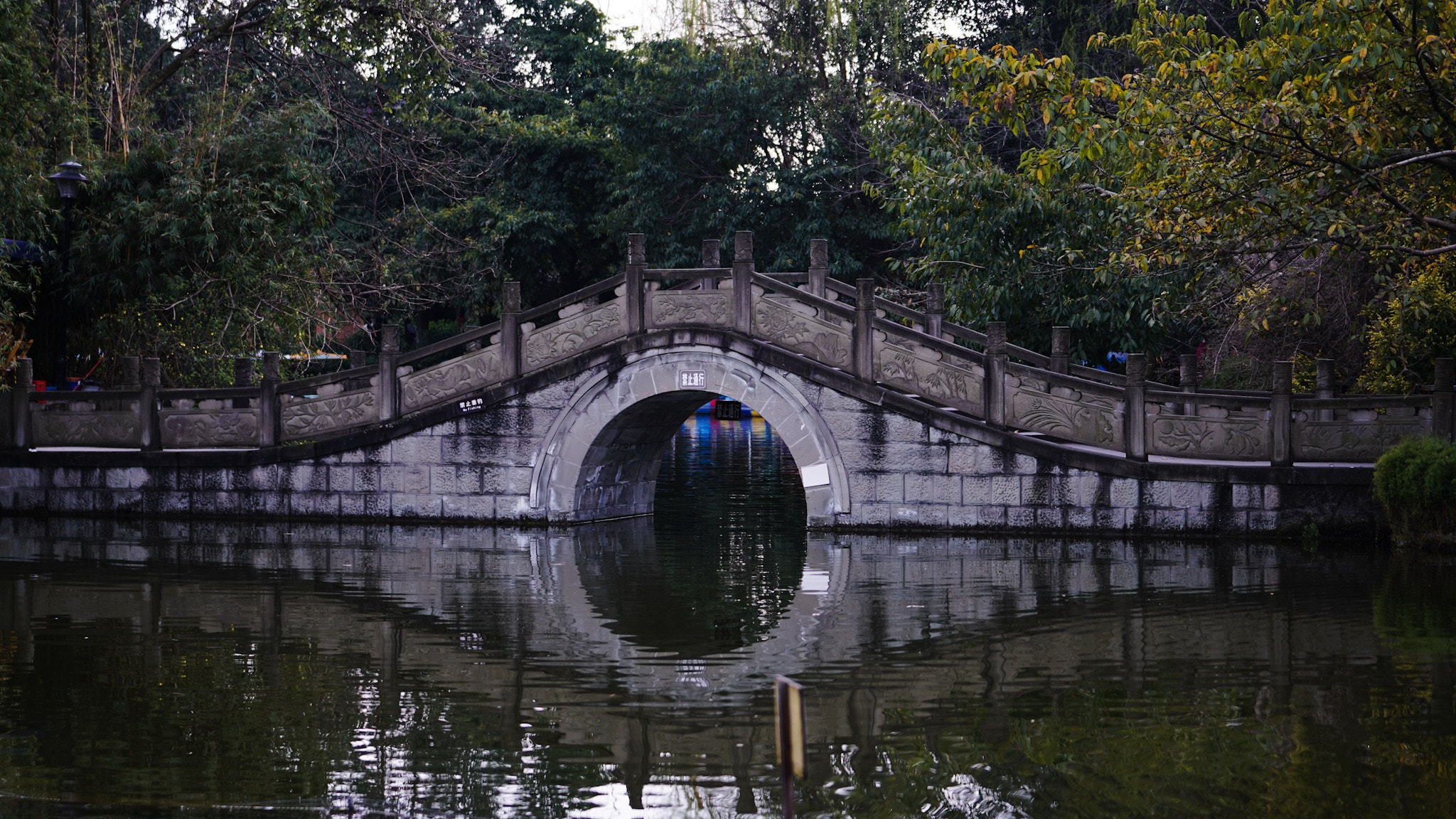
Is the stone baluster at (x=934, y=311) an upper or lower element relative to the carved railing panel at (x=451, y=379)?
upper

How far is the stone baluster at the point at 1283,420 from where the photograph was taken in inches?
557

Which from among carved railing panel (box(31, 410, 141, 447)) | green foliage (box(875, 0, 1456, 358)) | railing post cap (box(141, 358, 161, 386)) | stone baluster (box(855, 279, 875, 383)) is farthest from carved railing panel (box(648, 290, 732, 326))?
carved railing panel (box(31, 410, 141, 447))

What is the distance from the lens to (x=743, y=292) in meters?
16.0

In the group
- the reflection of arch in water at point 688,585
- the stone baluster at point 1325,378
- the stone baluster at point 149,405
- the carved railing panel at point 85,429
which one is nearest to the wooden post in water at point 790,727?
the reflection of arch in water at point 688,585

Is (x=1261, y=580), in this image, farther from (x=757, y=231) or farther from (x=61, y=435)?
(x=757, y=231)

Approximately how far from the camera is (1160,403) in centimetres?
Result: 1531

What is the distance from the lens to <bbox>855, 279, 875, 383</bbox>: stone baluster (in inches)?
612

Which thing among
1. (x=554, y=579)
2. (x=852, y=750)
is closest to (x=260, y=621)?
(x=554, y=579)

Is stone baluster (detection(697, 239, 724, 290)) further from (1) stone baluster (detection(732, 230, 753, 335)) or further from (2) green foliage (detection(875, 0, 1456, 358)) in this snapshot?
(2) green foliage (detection(875, 0, 1456, 358))

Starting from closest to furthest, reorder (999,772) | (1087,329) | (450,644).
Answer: (999,772) < (450,644) < (1087,329)

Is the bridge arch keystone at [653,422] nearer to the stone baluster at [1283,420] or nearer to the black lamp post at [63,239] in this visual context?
the stone baluster at [1283,420]

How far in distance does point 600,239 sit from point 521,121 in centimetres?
353

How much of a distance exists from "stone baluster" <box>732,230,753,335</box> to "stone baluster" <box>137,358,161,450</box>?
677 centimetres

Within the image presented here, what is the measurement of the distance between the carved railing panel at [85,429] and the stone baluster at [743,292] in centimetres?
714
